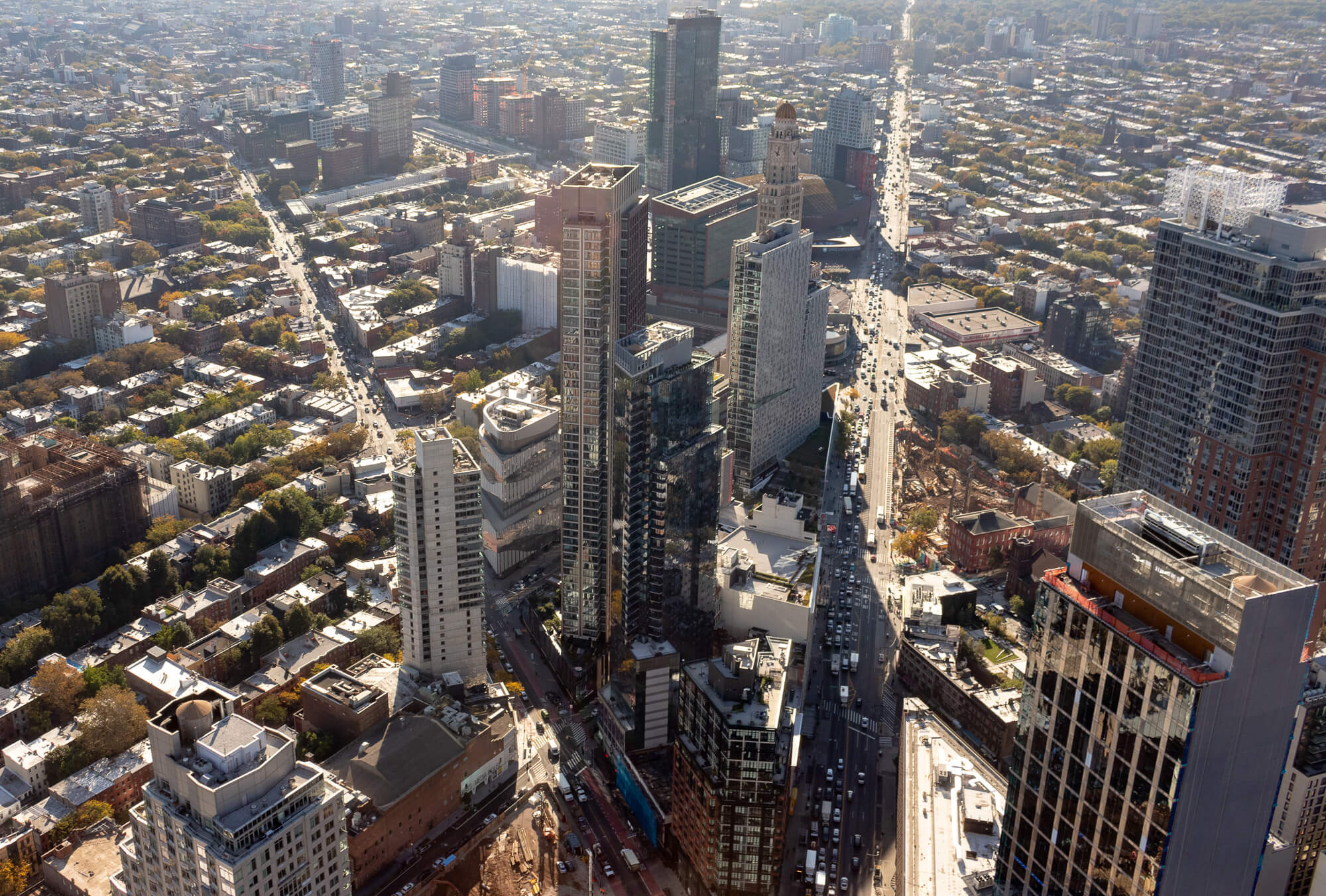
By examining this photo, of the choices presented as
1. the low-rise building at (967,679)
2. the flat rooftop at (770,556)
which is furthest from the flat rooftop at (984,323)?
the flat rooftop at (770,556)

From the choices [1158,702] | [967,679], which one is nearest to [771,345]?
[967,679]

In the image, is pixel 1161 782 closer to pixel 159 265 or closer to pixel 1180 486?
pixel 1180 486

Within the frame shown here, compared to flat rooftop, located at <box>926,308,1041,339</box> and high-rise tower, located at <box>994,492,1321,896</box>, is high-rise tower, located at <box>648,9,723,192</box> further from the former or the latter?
high-rise tower, located at <box>994,492,1321,896</box>

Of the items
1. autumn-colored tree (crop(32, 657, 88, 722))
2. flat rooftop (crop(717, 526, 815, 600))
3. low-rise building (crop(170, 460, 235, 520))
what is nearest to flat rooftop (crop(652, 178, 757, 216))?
low-rise building (crop(170, 460, 235, 520))

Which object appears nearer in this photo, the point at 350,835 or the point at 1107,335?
the point at 350,835

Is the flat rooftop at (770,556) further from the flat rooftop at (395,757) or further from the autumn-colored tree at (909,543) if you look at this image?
the flat rooftop at (395,757)

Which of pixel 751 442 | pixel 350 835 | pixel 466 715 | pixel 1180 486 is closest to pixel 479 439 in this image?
pixel 751 442
